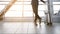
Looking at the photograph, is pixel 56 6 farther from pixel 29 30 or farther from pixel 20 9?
pixel 29 30

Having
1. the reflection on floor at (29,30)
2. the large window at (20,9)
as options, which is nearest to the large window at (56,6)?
the large window at (20,9)

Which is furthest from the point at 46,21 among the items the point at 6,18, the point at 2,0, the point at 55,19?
the point at 2,0

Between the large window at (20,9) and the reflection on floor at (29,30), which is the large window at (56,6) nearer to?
the large window at (20,9)

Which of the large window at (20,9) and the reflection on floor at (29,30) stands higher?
the large window at (20,9)

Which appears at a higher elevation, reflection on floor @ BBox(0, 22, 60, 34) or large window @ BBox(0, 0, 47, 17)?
large window @ BBox(0, 0, 47, 17)

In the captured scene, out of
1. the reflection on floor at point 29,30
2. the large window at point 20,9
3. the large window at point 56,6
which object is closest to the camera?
the reflection on floor at point 29,30

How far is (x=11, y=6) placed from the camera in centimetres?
342

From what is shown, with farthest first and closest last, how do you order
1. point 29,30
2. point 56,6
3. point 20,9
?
point 20,9 < point 56,6 < point 29,30

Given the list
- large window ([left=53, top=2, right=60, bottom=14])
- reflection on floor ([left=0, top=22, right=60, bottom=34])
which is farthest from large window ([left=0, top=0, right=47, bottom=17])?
reflection on floor ([left=0, top=22, right=60, bottom=34])

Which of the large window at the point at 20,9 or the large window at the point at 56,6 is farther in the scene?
the large window at the point at 20,9

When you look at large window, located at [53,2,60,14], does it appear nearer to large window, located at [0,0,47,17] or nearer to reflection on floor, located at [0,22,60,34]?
large window, located at [0,0,47,17]

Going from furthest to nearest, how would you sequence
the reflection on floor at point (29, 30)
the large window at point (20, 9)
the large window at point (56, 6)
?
the large window at point (20, 9) → the large window at point (56, 6) → the reflection on floor at point (29, 30)

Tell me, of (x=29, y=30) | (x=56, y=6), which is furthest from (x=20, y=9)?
(x=29, y=30)

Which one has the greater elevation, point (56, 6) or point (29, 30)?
point (56, 6)
